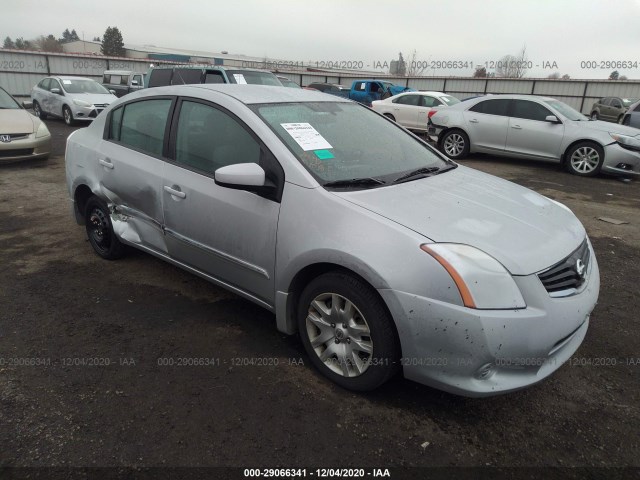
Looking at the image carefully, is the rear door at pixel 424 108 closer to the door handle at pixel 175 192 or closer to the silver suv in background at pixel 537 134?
the silver suv in background at pixel 537 134

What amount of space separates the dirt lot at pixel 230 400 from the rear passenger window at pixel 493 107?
23.3 ft

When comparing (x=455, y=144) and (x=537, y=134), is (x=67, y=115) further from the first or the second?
(x=537, y=134)

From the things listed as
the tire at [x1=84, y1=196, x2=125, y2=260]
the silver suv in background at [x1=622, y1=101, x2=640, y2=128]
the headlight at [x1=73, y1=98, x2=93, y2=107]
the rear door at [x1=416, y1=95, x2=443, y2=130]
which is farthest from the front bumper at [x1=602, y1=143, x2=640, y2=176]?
the headlight at [x1=73, y1=98, x2=93, y2=107]

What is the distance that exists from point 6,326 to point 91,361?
2.84ft

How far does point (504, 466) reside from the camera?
209 cm

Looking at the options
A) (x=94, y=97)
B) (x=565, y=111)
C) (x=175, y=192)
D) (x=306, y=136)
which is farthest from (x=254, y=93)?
A: (x=94, y=97)

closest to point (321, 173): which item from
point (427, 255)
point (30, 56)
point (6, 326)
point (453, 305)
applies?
point (427, 255)

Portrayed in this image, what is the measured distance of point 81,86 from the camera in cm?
1393

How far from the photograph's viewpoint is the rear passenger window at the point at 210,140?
2.88 metres

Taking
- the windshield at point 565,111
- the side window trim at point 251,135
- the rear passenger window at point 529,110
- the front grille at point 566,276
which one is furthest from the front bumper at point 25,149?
the windshield at point 565,111

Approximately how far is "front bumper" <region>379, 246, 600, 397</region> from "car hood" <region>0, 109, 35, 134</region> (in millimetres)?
8664

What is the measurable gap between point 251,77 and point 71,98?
585 cm

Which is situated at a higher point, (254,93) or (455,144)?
(254,93)

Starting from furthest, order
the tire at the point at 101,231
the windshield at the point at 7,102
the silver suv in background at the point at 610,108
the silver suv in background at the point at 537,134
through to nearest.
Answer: the silver suv in background at the point at 610,108
the windshield at the point at 7,102
the silver suv in background at the point at 537,134
the tire at the point at 101,231
